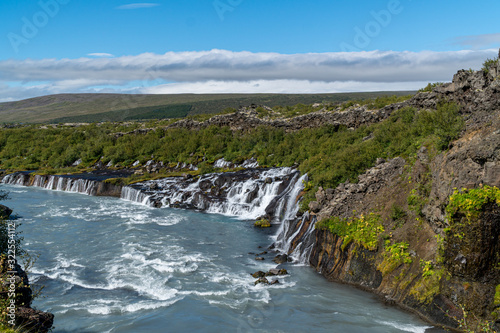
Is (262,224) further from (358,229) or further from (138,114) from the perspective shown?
(138,114)

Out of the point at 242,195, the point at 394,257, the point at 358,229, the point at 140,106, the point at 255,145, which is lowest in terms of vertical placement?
the point at 242,195

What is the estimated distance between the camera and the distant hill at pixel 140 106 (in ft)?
444

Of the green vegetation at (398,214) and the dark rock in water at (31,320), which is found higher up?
the green vegetation at (398,214)

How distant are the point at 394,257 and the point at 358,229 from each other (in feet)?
8.55

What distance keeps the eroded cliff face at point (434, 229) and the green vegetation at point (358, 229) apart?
0.20m

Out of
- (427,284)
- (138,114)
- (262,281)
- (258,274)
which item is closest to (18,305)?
(262,281)

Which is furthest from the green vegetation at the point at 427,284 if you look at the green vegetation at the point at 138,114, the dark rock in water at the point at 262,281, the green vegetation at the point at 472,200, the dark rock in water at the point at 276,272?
the green vegetation at the point at 138,114

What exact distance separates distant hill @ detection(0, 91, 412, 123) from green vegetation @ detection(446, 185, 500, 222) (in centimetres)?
11320

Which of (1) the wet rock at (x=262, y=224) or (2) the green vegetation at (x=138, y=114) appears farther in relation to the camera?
(2) the green vegetation at (x=138, y=114)

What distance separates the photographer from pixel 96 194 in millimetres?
42406

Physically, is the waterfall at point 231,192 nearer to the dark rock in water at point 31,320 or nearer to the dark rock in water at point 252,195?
the dark rock in water at point 252,195

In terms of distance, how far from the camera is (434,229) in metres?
15.8

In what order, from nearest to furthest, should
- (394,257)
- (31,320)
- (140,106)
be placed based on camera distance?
(31,320)
(394,257)
(140,106)

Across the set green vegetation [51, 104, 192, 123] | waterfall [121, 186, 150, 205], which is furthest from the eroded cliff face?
green vegetation [51, 104, 192, 123]
